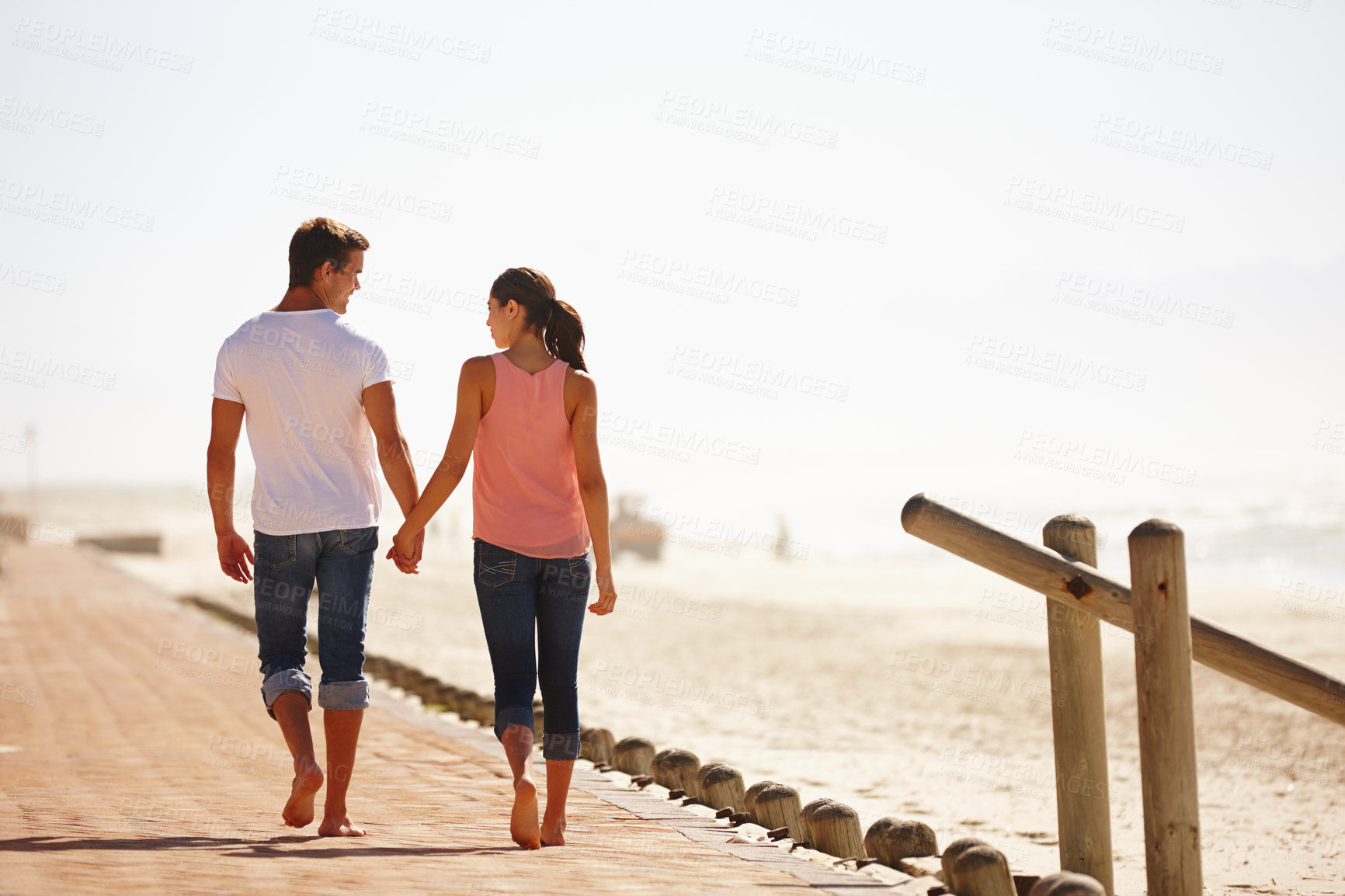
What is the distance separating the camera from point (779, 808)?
13.6ft

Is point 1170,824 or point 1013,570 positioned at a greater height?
point 1013,570

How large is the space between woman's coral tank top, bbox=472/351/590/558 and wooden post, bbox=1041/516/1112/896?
152cm

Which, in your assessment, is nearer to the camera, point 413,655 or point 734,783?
point 734,783

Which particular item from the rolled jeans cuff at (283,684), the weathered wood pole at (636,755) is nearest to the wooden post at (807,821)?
the weathered wood pole at (636,755)

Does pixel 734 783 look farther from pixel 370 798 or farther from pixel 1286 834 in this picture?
pixel 1286 834

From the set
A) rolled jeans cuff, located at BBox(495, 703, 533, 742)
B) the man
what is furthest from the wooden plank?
the man

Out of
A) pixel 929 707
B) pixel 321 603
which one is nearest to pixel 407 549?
pixel 321 603

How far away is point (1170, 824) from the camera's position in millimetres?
3363

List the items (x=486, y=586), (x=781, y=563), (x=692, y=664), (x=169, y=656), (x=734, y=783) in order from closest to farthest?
(x=486, y=586) < (x=734, y=783) < (x=169, y=656) < (x=692, y=664) < (x=781, y=563)

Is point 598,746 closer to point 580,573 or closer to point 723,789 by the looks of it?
point 723,789

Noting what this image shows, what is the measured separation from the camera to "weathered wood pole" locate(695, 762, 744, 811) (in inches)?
177

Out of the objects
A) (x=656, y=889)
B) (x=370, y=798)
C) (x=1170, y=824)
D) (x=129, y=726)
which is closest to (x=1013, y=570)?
(x=1170, y=824)

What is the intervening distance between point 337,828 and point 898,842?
5.85 feet

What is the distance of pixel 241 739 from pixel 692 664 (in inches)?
322
